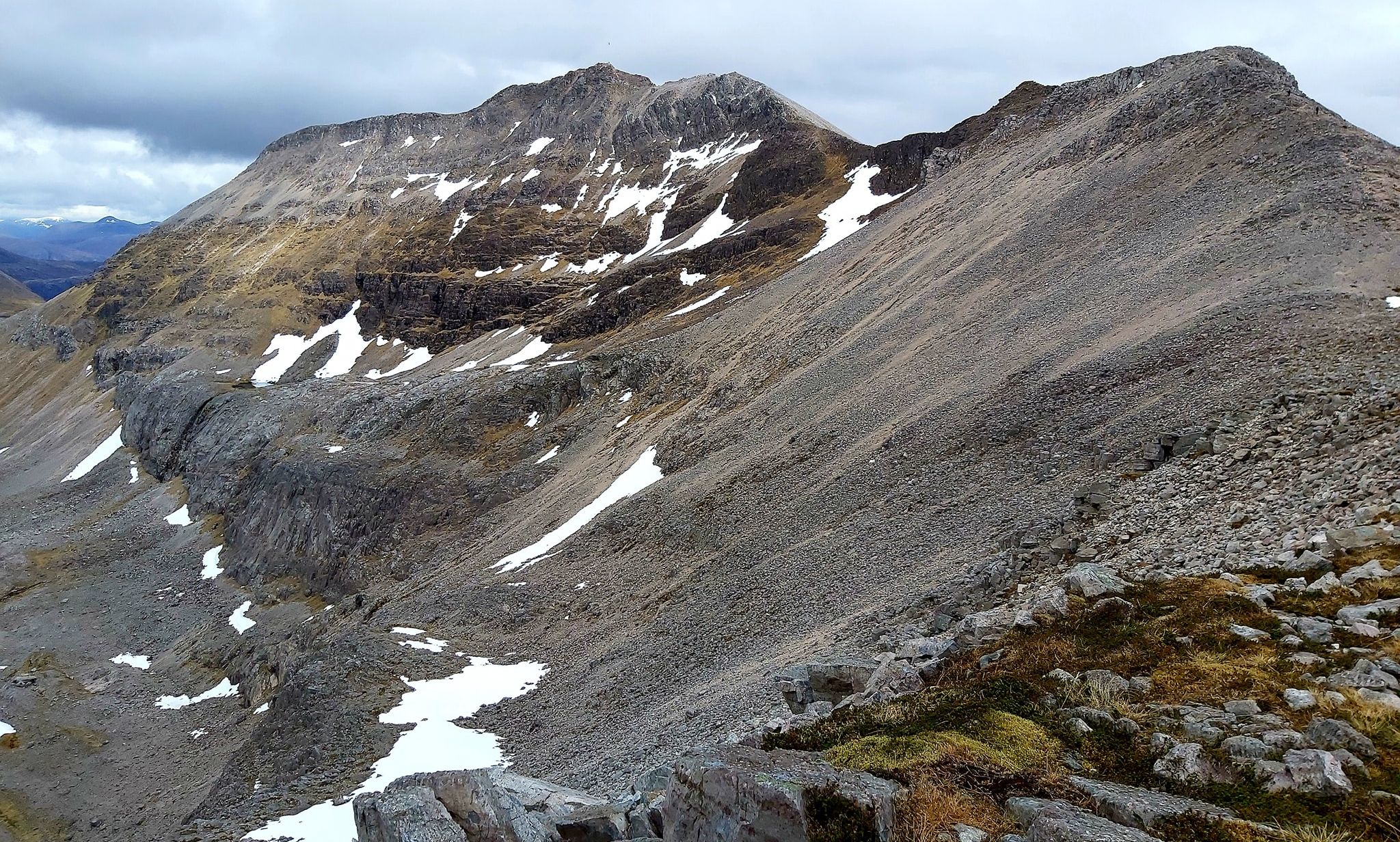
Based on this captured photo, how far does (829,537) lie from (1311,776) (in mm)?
22004

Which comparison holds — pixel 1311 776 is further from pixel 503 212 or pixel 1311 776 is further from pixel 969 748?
pixel 503 212

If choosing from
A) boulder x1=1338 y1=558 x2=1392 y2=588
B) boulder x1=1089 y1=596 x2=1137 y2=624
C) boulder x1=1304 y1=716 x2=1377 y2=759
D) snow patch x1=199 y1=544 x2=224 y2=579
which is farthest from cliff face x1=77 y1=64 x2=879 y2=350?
boulder x1=1304 y1=716 x2=1377 y2=759

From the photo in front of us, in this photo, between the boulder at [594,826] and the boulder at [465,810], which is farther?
the boulder at [465,810]

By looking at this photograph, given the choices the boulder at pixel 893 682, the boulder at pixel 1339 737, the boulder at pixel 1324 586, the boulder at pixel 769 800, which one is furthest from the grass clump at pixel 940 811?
the boulder at pixel 1324 586

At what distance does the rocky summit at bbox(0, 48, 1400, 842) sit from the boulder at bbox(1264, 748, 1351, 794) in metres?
0.04

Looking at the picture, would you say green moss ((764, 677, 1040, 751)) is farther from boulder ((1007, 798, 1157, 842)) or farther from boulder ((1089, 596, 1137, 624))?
boulder ((1089, 596, 1137, 624))

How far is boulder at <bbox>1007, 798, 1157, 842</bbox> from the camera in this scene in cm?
716

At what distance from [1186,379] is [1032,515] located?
294 inches

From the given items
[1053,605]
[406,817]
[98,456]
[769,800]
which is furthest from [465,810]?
[98,456]

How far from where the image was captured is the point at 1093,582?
14.2 meters

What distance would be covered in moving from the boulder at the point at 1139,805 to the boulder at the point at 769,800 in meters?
1.98

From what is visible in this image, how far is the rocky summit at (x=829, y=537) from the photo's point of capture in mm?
9594

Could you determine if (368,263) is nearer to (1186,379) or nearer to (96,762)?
(96,762)

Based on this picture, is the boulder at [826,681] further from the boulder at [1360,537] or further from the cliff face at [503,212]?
the cliff face at [503,212]
